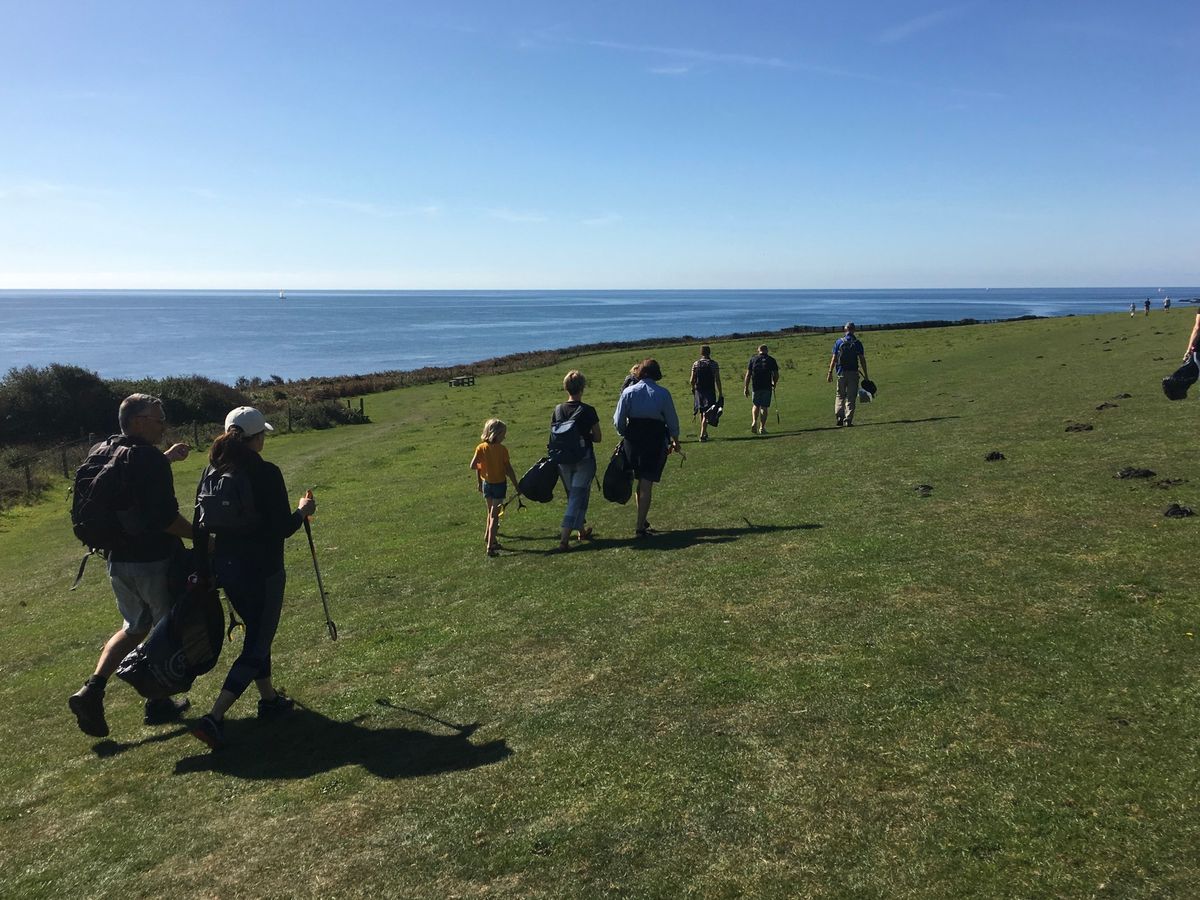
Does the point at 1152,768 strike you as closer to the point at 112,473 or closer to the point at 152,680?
the point at 152,680

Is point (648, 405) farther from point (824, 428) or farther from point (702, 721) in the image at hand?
point (824, 428)

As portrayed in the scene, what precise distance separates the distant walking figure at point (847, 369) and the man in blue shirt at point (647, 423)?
1042 cm

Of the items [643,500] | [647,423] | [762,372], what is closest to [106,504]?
[647,423]

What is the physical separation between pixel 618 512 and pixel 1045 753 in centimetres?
1043

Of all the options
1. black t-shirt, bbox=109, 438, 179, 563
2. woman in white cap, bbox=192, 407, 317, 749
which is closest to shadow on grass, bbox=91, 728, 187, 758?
woman in white cap, bbox=192, 407, 317, 749

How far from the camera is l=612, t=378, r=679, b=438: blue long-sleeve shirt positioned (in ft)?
38.1

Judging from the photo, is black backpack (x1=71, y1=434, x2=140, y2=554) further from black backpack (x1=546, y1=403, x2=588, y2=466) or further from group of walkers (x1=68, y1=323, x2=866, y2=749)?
black backpack (x1=546, y1=403, x2=588, y2=466)

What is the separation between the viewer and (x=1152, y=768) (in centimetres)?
488

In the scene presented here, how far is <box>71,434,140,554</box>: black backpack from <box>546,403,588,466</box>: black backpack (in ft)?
19.2

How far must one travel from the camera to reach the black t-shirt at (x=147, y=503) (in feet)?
22.0

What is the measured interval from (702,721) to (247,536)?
13.2 feet

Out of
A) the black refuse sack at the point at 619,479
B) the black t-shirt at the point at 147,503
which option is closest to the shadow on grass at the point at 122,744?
the black t-shirt at the point at 147,503

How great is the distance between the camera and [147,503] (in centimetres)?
673

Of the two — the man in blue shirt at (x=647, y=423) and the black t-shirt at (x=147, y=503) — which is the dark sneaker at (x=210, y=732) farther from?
the man in blue shirt at (x=647, y=423)
